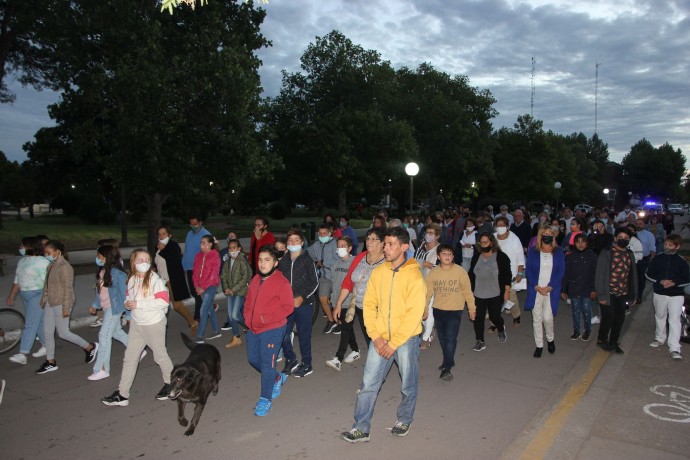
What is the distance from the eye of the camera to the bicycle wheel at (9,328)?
7.89 m

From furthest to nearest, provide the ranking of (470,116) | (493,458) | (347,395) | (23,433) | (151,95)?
1. (470,116)
2. (151,95)
3. (347,395)
4. (23,433)
5. (493,458)

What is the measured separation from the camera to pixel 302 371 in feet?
22.1

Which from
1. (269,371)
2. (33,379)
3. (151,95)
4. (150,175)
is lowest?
(33,379)

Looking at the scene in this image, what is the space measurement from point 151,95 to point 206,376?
39.2 ft

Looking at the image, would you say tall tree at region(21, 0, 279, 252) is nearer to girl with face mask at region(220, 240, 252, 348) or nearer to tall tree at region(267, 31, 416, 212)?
girl with face mask at region(220, 240, 252, 348)

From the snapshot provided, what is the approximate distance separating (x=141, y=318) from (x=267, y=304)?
1438 mm

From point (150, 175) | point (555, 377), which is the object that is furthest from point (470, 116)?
point (555, 377)

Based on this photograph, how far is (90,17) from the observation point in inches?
615

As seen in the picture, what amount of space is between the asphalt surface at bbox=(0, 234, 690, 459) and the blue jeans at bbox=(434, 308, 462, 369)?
0.26m

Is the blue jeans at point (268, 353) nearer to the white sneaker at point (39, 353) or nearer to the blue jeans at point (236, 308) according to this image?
the blue jeans at point (236, 308)

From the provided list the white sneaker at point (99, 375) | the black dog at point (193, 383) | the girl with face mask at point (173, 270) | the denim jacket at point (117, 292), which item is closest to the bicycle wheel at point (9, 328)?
the girl with face mask at point (173, 270)

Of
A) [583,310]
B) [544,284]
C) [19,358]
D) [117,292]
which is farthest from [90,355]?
[583,310]

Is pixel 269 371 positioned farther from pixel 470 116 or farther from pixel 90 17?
pixel 470 116

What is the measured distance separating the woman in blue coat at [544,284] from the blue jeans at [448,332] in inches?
64.1
